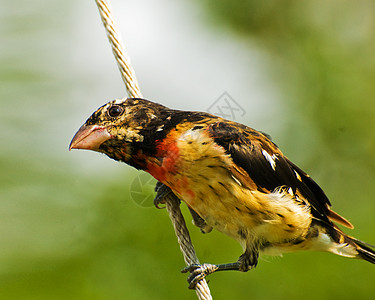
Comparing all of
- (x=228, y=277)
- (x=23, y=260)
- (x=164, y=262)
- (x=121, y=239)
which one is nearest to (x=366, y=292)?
(x=228, y=277)

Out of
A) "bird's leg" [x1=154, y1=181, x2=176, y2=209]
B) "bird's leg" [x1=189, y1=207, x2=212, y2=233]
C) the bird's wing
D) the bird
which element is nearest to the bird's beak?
the bird

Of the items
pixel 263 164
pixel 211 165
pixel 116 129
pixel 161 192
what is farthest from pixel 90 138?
pixel 263 164

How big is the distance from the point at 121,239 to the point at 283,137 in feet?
7.85

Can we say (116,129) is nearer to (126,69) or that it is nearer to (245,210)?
(126,69)

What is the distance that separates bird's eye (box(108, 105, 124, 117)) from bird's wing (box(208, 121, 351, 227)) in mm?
558

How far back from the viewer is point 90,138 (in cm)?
315

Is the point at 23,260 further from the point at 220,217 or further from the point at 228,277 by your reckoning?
the point at 220,217

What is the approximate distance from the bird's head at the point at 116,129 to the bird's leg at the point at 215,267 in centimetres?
82

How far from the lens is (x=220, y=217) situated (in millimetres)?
3285

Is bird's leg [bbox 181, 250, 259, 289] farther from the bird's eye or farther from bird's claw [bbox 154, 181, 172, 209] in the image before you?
the bird's eye

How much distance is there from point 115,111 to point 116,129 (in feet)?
0.38

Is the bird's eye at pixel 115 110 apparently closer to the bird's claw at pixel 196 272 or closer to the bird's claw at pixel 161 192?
the bird's claw at pixel 161 192

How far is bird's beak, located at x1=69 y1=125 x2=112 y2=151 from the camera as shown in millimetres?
3145

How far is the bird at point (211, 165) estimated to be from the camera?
3.19m
